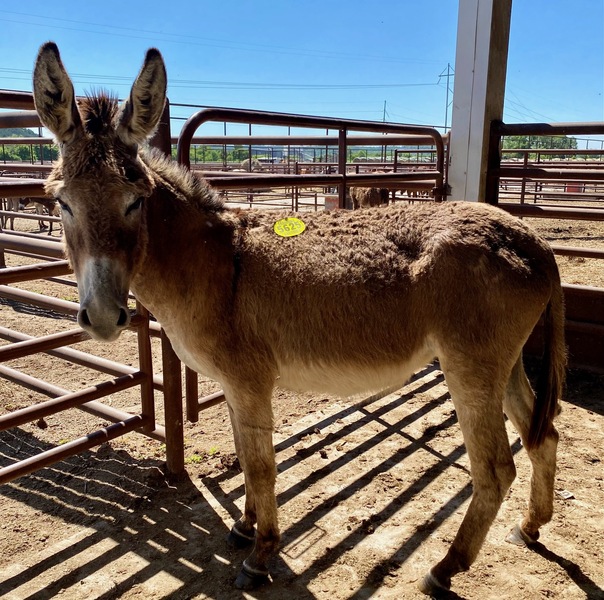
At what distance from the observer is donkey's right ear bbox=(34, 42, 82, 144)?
2250mm

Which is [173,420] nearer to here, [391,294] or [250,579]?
[250,579]

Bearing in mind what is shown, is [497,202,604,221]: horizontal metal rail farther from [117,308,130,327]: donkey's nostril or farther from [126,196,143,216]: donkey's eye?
[117,308,130,327]: donkey's nostril

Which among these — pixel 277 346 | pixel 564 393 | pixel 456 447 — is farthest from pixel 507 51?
pixel 277 346

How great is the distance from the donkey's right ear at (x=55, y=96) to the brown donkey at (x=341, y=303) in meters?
0.02

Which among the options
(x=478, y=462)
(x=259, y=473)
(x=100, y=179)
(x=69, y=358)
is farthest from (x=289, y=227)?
(x=69, y=358)

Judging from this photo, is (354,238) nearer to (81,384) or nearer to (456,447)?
(456,447)

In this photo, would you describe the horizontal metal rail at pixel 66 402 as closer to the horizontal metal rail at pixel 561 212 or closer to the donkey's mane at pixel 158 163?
the donkey's mane at pixel 158 163

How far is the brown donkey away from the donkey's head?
0.01m

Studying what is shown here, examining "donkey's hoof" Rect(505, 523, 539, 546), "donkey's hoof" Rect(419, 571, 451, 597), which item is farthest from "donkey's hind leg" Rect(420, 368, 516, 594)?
"donkey's hoof" Rect(505, 523, 539, 546)

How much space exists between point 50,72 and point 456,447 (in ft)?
12.1

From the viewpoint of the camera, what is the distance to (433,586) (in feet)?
8.67

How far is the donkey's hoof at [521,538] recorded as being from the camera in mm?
2971

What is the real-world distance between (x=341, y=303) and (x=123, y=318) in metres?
1.11

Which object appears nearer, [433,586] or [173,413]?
[433,586]
